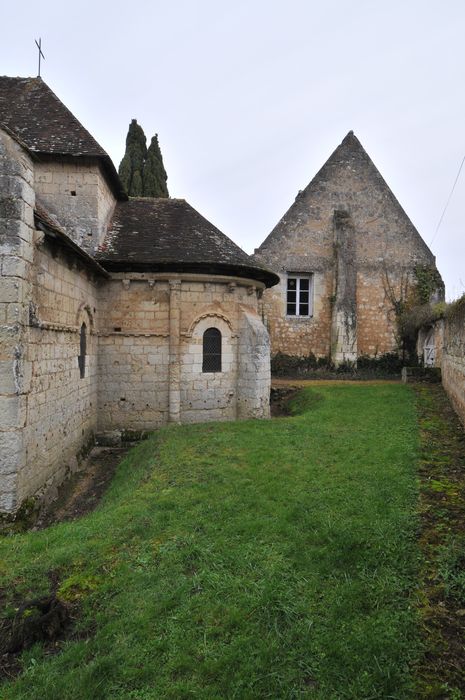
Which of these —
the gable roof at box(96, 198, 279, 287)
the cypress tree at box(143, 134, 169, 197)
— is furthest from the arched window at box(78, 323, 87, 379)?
the cypress tree at box(143, 134, 169, 197)

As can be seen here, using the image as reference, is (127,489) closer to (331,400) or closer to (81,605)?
(81,605)

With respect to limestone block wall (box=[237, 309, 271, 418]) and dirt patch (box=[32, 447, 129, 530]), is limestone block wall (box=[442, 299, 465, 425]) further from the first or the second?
dirt patch (box=[32, 447, 129, 530])

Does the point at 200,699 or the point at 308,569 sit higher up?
the point at 308,569

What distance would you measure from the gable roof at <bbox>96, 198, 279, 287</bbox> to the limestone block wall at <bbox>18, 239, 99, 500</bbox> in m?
1.24

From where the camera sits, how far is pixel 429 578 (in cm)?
387

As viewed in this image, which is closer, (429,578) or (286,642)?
(286,642)

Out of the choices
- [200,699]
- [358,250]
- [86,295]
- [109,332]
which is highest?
[358,250]

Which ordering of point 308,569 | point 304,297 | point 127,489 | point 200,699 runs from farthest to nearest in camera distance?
point 304,297 < point 127,489 < point 308,569 < point 200,699

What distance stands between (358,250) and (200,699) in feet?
57.5

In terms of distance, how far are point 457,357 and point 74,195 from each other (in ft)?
31.8

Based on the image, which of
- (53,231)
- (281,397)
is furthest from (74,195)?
(281,397)

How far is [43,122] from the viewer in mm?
11086

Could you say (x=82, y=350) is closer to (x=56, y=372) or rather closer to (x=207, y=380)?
(x=56, y=372)

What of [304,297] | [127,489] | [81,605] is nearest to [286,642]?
[81,605]
